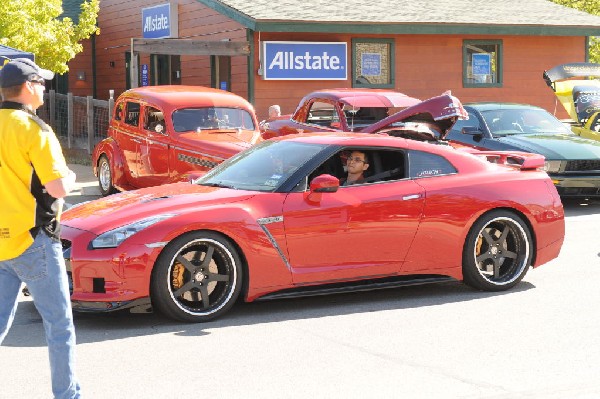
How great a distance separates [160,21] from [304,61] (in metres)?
5.76

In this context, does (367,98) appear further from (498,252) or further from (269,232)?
(269,232)

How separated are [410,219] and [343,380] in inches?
98.5

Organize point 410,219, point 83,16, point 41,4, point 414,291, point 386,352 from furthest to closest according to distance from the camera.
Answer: point 83,16
point 41,4
point 414,291
point 410,219
point 386,352

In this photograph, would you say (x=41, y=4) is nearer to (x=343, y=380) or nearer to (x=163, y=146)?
(x=163, y=146)

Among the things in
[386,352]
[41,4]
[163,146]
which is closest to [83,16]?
[41,4]

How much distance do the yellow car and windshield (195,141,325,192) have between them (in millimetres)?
9927

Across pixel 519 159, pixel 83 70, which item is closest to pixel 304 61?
pixel 83 70

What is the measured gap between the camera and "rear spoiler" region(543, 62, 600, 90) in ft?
59.1

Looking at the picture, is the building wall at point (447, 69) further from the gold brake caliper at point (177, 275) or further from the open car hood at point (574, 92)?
the gold brake caliper at point (177, 275)

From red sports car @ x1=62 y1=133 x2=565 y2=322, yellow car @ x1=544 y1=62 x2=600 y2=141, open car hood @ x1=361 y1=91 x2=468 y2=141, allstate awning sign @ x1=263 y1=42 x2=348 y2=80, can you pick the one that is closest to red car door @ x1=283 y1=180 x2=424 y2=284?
red sports car @ x1=62 y1=133 x2=565 y2=322

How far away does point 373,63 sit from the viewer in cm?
2425

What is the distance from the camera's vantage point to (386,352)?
6.49m

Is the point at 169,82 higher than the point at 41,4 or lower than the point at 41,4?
lower

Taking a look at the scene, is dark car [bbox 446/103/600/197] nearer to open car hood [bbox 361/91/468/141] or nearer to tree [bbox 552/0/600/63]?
open car hood [bbox 361/91/468/141]
